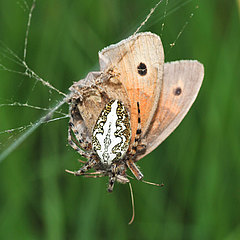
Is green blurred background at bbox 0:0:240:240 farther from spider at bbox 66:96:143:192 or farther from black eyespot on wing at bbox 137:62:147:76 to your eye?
black eyespot on wing at bbox 137:62:147:76

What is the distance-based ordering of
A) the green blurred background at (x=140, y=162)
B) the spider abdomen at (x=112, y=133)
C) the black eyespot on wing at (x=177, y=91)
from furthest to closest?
the green blurred background at (x=140, y=162) → the black eyespot on wing at (x=177, y=91) → the spider abdomen at (x=112, y=133)

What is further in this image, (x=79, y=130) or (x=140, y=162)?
(x=140, y=162)

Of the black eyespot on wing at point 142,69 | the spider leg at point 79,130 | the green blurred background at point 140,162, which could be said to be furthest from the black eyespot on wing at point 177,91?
the green blurred background at point 140,162

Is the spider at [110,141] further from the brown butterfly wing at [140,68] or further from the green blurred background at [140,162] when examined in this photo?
the green blurred background at [140,162]

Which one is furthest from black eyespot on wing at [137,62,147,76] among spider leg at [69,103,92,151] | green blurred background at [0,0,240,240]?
green blurred background at [0,0,240,240]

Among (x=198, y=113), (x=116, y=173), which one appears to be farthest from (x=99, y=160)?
(x=198, y=113)

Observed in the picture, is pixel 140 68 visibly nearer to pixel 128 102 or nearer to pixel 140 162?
pixel 128 102

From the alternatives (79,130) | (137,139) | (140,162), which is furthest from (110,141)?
(140,162)
